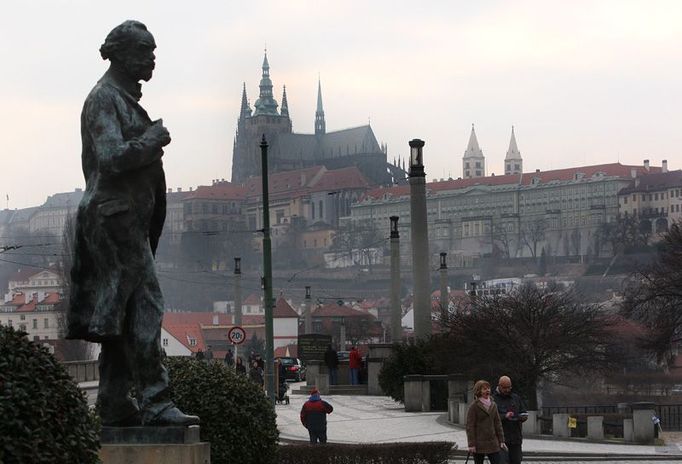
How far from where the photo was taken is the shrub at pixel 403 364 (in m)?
36.2

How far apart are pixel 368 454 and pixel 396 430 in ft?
36.5

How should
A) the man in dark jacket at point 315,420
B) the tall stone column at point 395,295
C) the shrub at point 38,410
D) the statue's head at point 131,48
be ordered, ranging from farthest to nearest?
the tall stone column at point 395,295, the man in dark jacket at point 315,420, the statue's head at point 131,48, the shrub at point 38,410

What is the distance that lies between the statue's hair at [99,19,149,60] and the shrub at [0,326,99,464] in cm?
262

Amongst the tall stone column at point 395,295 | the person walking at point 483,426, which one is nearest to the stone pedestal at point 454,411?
the person walking at point 483,426

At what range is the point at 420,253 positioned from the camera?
136 feet

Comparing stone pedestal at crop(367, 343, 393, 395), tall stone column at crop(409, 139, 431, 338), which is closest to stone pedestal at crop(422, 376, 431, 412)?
tall stone column at crop(409, 139, 431, 338)

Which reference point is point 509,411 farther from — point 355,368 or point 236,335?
point 355,368

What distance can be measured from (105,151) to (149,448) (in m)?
1.58

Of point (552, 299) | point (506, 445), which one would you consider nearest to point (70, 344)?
point (552, 299)

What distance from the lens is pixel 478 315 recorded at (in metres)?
35.8

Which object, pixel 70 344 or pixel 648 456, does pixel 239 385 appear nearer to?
pixel 648 456

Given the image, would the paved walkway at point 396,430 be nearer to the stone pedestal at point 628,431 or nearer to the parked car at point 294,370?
the stone pedestal at point 628,431

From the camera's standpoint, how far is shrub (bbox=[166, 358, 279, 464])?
1048 cm

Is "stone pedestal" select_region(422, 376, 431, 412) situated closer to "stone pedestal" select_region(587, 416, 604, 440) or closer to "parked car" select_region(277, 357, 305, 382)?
"stone pedestal" select_region(587, 416, 604, 440)
